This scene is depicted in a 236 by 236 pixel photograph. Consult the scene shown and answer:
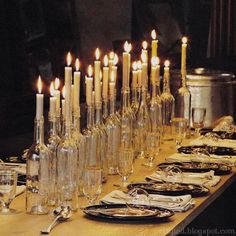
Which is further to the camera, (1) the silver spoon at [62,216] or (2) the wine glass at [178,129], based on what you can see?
(2) the wine glass at [178,129]

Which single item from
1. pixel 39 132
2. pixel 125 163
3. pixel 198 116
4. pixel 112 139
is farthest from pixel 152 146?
pixel 39 132

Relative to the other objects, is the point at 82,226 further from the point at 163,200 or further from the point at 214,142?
the point at 214,142

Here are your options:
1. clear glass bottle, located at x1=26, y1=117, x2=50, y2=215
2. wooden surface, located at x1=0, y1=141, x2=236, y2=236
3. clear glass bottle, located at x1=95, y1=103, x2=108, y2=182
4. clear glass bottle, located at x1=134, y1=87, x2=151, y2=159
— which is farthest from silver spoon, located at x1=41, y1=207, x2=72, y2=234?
clear glass bottle, located at x1=134, y1=87, x2=151, y2=159

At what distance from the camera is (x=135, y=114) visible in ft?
16.7

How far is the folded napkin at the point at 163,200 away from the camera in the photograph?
3.75 metres

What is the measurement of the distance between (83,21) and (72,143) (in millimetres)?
4510

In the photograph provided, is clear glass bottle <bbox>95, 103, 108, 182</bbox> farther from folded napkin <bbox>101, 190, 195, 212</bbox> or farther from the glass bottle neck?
the glass bottle neck

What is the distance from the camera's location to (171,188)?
13.5 ft

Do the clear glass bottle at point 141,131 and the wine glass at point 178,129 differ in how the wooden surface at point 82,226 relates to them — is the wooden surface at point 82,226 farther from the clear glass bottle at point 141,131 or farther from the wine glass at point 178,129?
the wine glass at point 178,129

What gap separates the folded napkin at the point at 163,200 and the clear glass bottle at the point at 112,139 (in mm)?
576

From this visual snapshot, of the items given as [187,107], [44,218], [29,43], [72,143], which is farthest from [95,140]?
[29,43]

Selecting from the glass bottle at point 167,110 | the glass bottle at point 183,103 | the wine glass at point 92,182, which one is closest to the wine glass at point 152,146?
the glass bottle at point 167,110

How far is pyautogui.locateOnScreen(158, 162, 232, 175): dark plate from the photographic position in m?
4.67

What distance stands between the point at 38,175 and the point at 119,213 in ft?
1.18
